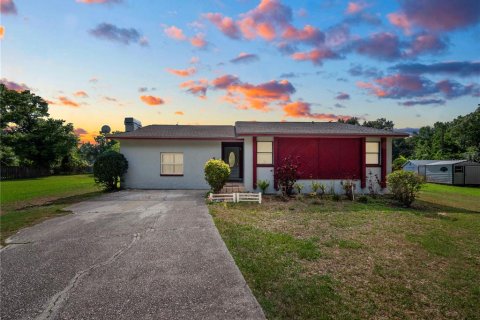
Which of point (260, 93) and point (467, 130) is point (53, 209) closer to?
point (260, 93)

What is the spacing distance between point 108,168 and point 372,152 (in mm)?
15330

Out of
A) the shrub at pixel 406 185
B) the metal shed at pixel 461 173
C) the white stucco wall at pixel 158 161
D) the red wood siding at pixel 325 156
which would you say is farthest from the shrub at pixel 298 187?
the metal shed at pixel 461 173

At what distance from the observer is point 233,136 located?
15352 mm

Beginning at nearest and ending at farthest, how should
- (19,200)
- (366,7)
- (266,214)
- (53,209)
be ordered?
(266,214), (53,209), (366,7), (19,200)

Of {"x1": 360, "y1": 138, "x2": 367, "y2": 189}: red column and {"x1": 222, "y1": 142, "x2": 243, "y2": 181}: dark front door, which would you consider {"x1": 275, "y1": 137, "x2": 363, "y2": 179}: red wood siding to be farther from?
{"x1": 222, "y1": 142, "x2": 243, "y2": 181}: dark front door

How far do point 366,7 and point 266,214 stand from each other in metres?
10.2

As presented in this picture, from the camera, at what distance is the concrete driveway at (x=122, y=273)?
3.21 metres

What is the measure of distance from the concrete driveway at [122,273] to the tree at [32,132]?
30.0 m

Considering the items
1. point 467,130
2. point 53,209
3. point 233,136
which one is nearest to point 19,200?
point 53,209

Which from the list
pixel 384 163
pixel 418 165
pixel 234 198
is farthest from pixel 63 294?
pixel 418 165

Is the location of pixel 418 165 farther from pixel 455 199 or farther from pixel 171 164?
pixel 171 164

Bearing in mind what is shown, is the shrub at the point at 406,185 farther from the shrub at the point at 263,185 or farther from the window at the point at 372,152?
the shrub at the point at 263,185

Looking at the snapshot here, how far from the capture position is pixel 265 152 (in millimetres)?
13727

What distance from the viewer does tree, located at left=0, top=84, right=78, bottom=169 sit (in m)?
29.0
